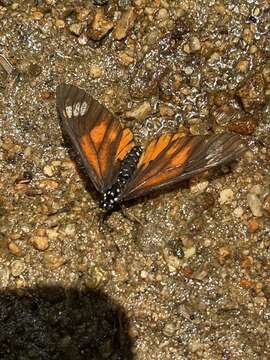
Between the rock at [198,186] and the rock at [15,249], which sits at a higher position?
the rock at [15,249]

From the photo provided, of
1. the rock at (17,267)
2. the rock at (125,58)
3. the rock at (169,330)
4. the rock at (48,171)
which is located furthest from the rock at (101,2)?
the rock at (169,330)

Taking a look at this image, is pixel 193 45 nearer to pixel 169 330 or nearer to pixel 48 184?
pixel 48 184

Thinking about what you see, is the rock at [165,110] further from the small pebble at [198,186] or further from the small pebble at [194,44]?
the small pebble at [198,186]

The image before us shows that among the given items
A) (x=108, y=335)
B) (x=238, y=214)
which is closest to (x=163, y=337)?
(x=108, y=335)

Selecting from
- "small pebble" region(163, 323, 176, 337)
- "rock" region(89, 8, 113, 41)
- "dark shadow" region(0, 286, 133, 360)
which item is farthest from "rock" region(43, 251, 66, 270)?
"rock" region(89, 8, 113, 41)

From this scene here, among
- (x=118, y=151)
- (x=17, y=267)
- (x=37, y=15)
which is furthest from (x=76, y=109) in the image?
(x=17, y=267)
